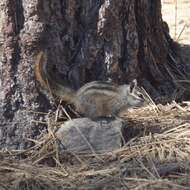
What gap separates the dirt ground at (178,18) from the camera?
722cm

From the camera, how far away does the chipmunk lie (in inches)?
177

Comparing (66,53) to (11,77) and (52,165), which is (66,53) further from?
(52,165)

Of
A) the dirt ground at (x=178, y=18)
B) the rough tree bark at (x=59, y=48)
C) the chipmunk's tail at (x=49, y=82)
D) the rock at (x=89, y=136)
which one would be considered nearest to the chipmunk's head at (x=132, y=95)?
the rough tree bark at (x=59, y=48)

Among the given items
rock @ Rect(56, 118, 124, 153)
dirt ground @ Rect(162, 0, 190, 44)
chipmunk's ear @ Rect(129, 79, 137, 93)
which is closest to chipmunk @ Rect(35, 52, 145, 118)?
chipmunk's ear @ Rect(129, 79, 137, 93)

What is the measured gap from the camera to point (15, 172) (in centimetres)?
412

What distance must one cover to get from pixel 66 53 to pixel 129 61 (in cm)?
61

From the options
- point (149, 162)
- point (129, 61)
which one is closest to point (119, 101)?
point (129, 61)

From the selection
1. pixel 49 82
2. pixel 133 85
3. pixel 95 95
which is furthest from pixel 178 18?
pixel 49 82

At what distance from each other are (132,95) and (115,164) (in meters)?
0.87

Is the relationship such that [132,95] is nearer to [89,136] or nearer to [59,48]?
[89,136]

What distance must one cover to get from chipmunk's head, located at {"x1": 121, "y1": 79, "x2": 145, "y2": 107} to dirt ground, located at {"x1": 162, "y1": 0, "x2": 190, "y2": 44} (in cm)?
191

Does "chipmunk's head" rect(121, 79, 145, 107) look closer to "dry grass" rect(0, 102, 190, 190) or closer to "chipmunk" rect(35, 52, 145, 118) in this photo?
"chipmunk" rect(35, 52, 145, 118)

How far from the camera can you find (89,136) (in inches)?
177

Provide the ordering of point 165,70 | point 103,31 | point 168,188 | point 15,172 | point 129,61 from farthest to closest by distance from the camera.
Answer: point 165,70
point 129,61
point 103,31
point 15,172
point 168,188
